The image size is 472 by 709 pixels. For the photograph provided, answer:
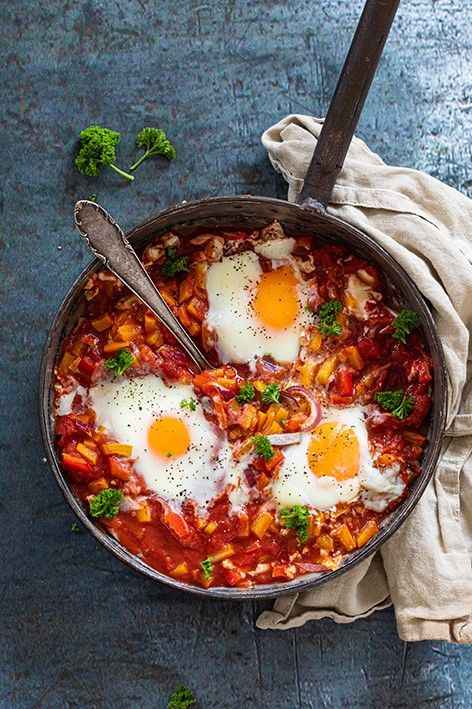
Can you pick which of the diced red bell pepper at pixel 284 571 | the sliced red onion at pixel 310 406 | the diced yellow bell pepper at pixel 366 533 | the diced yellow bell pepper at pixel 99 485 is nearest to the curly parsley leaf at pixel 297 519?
the diced red bell pepper at pixel 284 571

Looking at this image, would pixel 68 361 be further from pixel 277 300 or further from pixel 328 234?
pixel 328 234

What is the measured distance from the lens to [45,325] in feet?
15.4

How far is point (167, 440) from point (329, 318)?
93cm

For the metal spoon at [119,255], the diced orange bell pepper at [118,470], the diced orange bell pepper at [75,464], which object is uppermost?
the metal spoon at [119,255]

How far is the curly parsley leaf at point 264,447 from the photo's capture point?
4.33 m

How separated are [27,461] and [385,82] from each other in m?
2.57

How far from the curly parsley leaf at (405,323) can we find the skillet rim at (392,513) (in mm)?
62

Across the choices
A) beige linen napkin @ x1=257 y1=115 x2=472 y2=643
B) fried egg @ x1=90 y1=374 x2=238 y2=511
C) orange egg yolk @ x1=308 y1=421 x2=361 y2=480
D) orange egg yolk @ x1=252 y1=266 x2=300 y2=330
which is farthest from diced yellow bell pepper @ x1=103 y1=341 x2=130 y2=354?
beige linen napkin @ x1=257 y1=115 x2=472 y2=643

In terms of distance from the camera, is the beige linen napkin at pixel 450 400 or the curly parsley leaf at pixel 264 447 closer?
the curly parsley leaf at pixel 264 447

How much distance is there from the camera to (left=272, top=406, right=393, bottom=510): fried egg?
438cm

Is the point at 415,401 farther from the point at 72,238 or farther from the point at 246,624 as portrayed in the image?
the point at 72,238

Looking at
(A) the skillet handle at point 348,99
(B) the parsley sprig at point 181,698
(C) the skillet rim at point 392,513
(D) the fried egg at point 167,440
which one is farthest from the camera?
(B) the parsley sprig at point 181,698

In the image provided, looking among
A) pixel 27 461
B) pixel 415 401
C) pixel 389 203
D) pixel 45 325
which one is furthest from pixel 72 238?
pixel 415 401

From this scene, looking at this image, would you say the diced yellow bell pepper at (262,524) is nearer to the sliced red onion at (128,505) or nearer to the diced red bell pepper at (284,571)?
the diced red bell pepper at (284,571)
